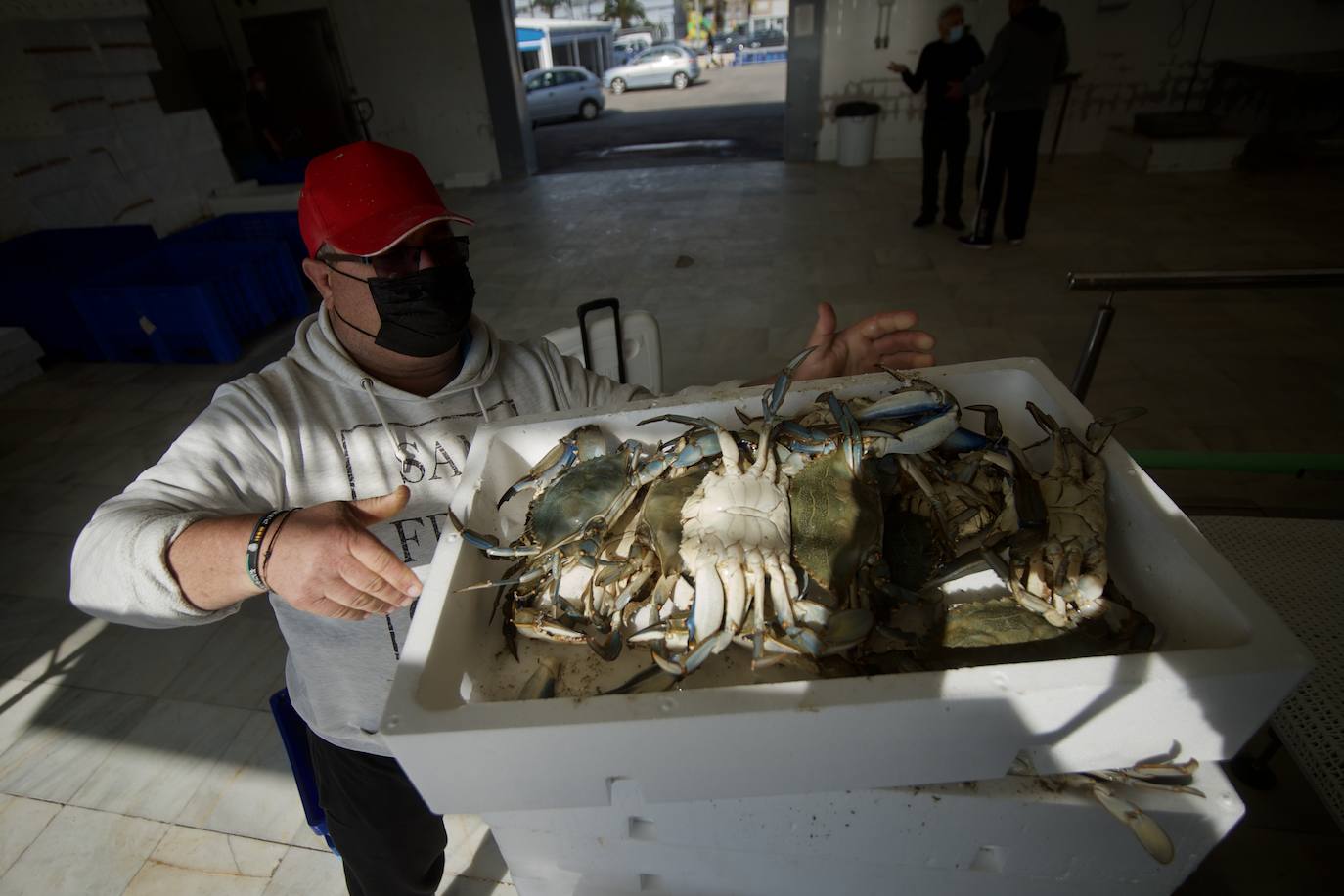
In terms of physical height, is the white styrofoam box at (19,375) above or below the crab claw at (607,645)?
below

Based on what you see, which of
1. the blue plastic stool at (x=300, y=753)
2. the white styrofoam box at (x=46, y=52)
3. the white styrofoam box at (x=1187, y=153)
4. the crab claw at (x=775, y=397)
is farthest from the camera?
the white styrofoam box at (x=1187, y=153)

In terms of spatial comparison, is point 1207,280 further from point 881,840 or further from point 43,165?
point 43,165

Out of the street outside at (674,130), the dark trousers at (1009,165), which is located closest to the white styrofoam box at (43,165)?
the street outside at (674,130)

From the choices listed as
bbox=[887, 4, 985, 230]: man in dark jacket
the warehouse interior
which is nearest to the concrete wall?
the warehouse interior

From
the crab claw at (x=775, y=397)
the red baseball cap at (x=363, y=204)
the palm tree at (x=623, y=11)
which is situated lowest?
the crab claw at (x=775, y=397)

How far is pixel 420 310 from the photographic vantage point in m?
1.60

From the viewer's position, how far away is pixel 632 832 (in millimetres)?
1089

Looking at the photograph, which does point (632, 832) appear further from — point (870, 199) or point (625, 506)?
point (870, 199)

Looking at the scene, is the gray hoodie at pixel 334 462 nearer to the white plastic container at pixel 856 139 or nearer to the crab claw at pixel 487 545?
the crab claw at pixel 487 545

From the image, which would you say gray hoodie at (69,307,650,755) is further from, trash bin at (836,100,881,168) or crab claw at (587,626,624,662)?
trash bin at (836,100,881,168)

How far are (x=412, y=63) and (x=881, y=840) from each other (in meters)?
13.1

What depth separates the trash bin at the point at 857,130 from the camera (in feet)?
32.3

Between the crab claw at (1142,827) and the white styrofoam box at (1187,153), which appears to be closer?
the crab claw at (1142,827)

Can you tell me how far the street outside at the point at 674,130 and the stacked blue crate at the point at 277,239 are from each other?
19.0 ft
